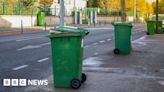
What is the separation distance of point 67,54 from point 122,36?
8.18m

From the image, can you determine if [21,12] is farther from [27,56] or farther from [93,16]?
[27,56]

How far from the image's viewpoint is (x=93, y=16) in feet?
261

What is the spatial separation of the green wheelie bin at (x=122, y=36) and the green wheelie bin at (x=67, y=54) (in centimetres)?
783

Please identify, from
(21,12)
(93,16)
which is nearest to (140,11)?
(93,16)

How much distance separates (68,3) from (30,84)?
9814 cm

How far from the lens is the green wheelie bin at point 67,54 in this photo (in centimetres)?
907

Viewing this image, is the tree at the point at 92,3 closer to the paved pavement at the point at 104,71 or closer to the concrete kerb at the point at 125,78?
the paved pavement at the point at 104,71

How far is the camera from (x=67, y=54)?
357 inches

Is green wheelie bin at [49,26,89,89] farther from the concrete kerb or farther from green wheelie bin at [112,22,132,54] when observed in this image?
green wheelie bin at [112,22,132,54]

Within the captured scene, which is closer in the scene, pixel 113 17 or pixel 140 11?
pixel 113 17

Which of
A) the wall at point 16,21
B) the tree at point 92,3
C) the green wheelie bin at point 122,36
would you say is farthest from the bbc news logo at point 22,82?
the tree at point 92,3

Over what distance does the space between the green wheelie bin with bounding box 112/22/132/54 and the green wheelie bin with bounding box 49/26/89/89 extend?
7.83 metres

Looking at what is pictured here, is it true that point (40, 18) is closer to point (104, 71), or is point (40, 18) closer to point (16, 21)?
point (16, 21)

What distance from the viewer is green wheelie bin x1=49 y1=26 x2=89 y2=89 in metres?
9.07
